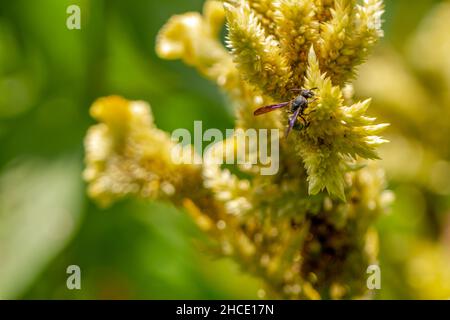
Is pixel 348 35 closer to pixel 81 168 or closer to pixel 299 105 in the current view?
pixel 299 105

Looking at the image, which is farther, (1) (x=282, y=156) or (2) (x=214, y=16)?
(2) (x=214, y=16)

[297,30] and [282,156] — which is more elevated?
[297,30]

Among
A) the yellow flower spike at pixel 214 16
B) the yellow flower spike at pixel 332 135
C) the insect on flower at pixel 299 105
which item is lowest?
the yellow flower spike at pixel 332 135

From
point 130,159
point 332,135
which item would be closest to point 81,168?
point 130,159

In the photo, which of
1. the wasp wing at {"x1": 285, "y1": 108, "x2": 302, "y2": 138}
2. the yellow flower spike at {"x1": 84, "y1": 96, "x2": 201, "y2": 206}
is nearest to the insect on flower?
the wasp wing at {"x1": 285, "y1": 108, "x2": 302, "y2": 138}

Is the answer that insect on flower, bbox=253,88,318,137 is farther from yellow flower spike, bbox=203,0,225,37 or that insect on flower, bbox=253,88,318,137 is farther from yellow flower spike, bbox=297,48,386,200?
yellow flower spike, bbox=203,0,225,37

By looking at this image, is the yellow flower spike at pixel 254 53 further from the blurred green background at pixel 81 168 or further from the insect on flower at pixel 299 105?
the blurred green background at pixel 81 168

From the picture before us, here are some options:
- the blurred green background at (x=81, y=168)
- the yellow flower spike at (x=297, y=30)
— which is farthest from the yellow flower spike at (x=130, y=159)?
the blurred green background at (x=81, y=168)
